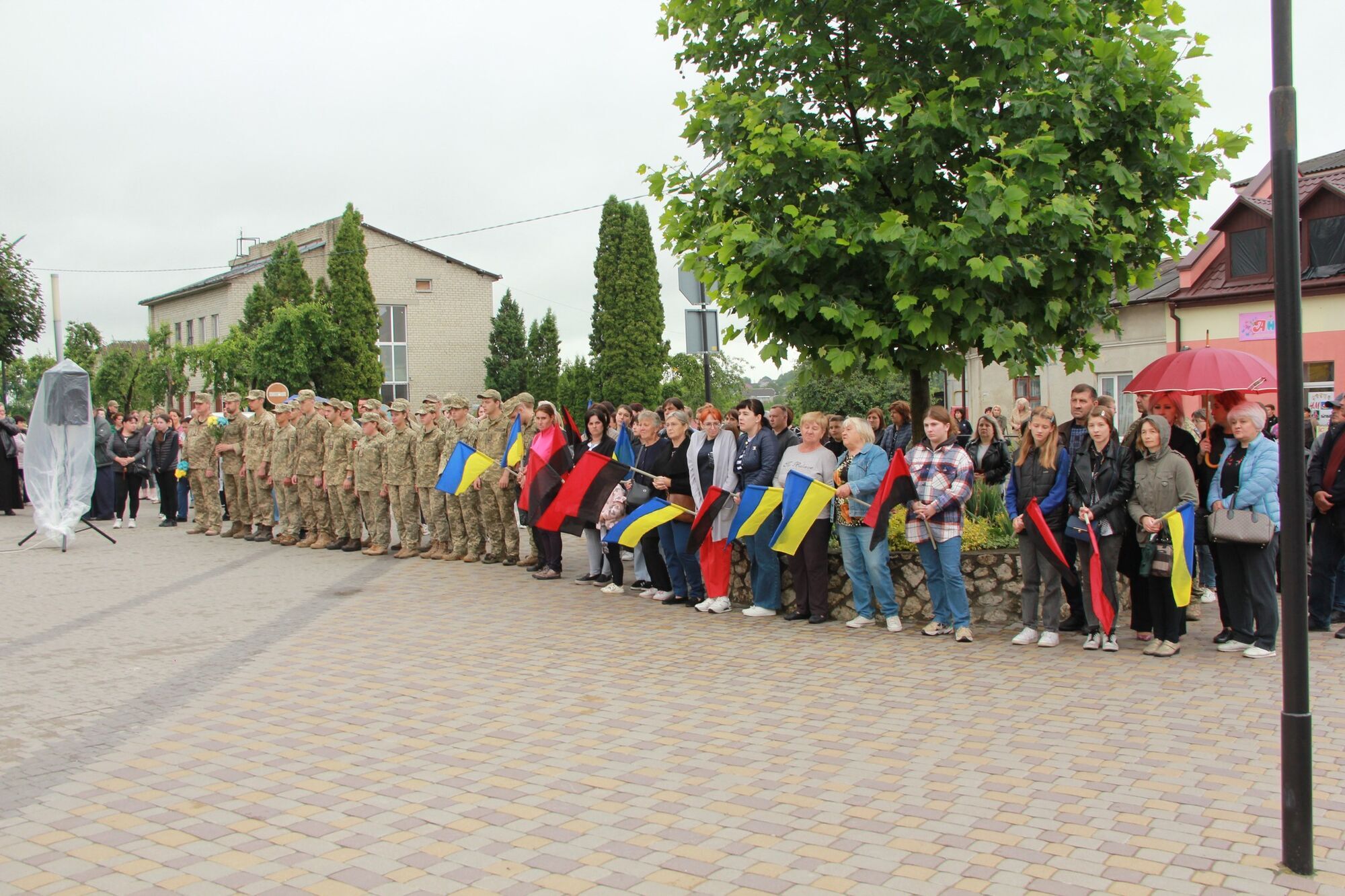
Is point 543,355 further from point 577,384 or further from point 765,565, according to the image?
point 765,565

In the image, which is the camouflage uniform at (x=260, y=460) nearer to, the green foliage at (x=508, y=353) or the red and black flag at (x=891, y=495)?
the red and black flag at (x=891, y=495)

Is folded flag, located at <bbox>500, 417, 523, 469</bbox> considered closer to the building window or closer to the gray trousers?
the gray trousers

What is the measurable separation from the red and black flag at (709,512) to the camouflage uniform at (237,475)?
33.4 ft

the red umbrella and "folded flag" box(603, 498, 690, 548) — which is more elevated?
the red umbrella

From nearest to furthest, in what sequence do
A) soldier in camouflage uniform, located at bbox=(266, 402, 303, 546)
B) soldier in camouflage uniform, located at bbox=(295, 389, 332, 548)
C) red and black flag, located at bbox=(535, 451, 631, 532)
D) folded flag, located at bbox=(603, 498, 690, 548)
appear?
folded flag, located at bbox=(603, 498, 690, 548) < red and black flag, located at bbox=(535, 451, 631, 532) < soldier in camouflage uniform, located at bbox=(295, 389, 332, 548) < soldier in camouflage uniform, located at bbox=(266, 402, 303, 546)

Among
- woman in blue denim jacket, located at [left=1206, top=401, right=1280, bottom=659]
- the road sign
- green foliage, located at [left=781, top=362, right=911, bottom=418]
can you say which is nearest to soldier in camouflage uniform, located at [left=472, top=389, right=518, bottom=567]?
the road sign

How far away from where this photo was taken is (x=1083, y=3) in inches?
369

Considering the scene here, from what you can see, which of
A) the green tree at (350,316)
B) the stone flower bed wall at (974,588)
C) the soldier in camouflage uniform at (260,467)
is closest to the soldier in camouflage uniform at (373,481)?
the soldier in camouflage uniform at (260,467)

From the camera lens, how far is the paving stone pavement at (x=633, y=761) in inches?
181

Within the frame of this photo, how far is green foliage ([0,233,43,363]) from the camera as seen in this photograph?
107 feet

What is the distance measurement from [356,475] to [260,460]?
285cm

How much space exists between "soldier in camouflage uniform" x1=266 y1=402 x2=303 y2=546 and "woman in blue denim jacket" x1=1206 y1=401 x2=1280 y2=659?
1257 centimetres

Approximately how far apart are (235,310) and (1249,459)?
2226 inches

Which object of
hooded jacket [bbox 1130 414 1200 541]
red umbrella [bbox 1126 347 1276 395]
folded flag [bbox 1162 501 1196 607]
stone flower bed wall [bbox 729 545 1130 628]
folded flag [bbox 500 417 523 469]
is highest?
red umbrella [bbox 1126 347 1276 395]
